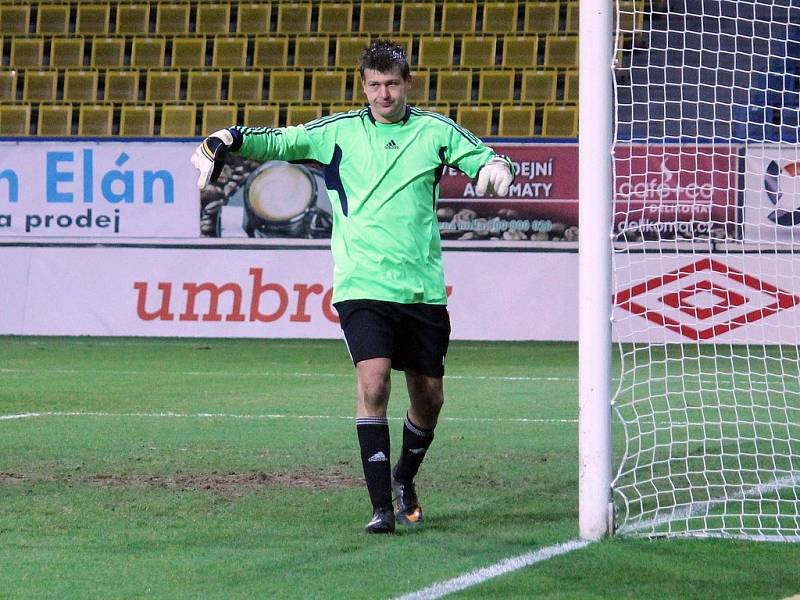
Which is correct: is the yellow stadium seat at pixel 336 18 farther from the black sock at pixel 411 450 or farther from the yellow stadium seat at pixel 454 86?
the black sock at pixel 411 450

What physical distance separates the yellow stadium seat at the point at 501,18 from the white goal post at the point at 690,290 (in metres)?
2.77

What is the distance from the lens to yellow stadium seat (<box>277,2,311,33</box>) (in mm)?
20672

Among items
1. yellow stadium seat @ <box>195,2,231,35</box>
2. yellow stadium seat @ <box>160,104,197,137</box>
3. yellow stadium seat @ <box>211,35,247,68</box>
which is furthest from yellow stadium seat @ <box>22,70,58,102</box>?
yellow stadium seat @ <box>211,35,247,68</box>

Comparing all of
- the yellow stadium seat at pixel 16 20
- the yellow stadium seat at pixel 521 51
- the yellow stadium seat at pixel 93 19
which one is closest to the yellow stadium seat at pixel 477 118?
the yellow stadium seat at pixel 521 51

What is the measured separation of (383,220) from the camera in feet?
16.9

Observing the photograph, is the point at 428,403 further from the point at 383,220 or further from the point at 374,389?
the point at 383,220

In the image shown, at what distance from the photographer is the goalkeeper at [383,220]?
200 inches

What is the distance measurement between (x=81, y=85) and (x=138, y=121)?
1.29 metres

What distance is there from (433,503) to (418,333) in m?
0.90

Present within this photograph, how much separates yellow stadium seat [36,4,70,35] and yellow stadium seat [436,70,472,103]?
6.03 m

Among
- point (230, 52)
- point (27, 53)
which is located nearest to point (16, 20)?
point (27, 53)

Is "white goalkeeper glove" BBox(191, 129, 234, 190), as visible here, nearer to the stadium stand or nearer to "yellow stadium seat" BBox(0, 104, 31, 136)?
the stadium stand

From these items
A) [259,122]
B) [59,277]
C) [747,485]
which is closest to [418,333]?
[747,485]

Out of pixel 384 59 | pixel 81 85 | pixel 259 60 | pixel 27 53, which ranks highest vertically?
pixel 27 53
